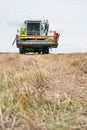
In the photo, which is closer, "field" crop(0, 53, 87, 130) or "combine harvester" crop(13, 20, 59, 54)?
"field" crop(0, 53, 87, 130)

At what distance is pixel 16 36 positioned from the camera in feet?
95.0

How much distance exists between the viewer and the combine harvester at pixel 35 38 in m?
28.6

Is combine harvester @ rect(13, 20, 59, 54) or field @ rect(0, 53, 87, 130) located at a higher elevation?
field @ rect(0, 53, 87, 130)

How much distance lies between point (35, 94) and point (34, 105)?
14.3 inches

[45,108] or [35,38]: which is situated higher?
[45,108]

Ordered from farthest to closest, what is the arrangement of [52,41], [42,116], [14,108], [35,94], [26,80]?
[52,41] < [26,80] < [35,94] < [14,108] < [42,116]

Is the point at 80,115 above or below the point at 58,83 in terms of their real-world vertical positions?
above

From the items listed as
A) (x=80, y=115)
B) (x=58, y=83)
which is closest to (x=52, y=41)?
(x=58, y=83)

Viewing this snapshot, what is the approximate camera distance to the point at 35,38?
29000mm

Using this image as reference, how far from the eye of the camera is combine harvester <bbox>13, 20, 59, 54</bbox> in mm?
28578

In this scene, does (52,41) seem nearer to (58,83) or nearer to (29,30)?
(29,30)

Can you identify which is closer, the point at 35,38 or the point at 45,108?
the point at 45,108

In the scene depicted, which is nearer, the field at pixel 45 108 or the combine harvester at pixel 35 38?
the field at pixel 45 108

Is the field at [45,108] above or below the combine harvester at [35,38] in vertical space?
above
